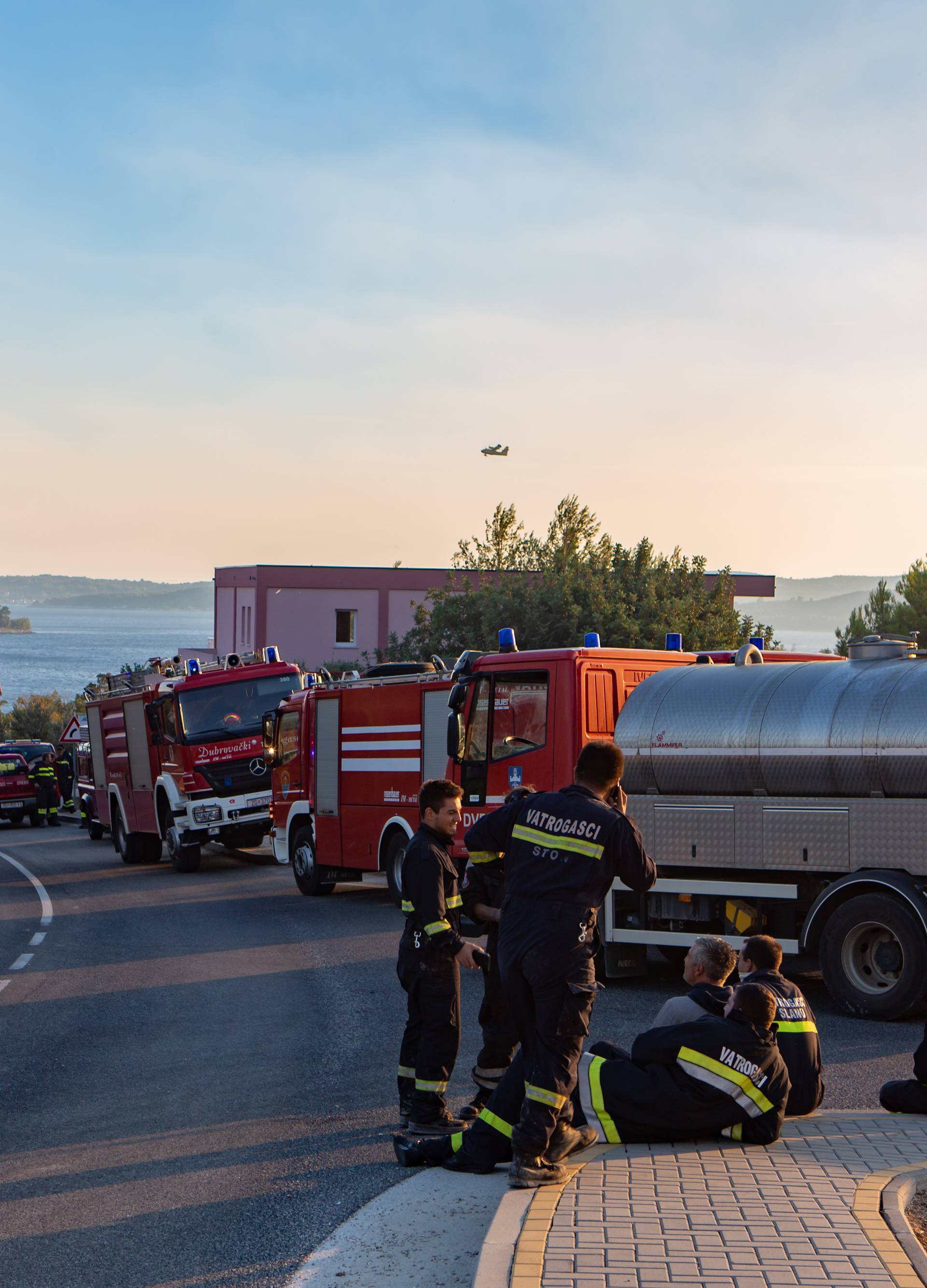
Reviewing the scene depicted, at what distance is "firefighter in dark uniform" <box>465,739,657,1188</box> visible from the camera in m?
5.64

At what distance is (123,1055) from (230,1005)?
178 cm

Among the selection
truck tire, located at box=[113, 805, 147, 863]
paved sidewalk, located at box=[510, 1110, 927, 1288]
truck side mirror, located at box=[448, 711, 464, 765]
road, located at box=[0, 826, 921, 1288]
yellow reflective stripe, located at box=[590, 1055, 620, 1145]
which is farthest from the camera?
truck tire, located at box=[113, 805, 147, 863]

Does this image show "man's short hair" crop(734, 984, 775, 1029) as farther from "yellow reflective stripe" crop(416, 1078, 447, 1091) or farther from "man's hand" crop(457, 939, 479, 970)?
"yellow reflective stripe" crop(416, 1078, 447, 1091)

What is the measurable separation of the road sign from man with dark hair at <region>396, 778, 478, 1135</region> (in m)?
29.5

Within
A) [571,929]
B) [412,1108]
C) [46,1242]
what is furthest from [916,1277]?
[46,1242]

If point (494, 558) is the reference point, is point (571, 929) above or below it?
below

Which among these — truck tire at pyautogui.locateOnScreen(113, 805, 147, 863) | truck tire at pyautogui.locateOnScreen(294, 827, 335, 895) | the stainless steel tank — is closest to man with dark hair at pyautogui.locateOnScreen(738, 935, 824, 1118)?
the stainless steel tank

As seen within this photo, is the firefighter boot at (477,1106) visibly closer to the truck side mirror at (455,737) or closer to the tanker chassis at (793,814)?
the tanker chassis at (793,814)

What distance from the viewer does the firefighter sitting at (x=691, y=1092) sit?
612cm

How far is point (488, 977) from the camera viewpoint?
7.02 metres

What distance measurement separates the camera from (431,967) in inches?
254

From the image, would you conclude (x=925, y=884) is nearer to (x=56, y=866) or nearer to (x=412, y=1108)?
(x=412, y=1108)

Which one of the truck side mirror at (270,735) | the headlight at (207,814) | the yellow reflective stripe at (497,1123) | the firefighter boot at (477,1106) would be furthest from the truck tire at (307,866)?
the yellow reflective stripe at (497,1123)

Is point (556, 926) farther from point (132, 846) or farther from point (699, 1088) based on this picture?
point (132, 846)
